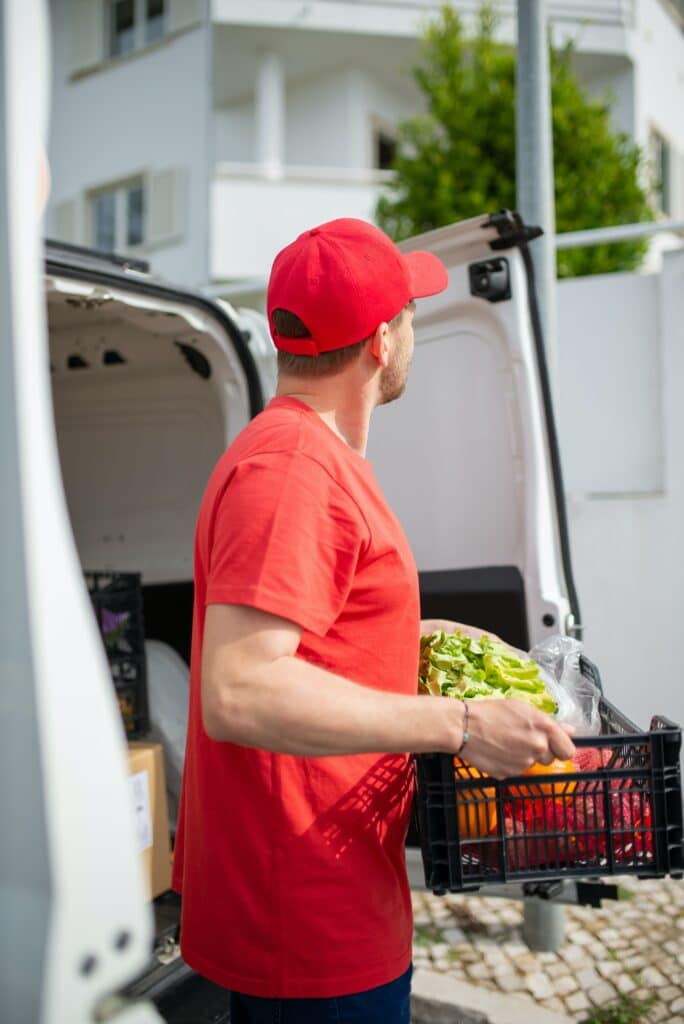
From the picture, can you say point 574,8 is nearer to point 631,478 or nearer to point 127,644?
point 631,478

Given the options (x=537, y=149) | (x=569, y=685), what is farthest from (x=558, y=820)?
(x=537, y=149)

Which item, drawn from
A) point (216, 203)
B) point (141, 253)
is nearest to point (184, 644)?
point (216, 203)

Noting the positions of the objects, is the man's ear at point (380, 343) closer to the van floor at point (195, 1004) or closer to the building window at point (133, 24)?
the van floor at point (195, 1004)

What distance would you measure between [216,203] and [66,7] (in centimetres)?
552

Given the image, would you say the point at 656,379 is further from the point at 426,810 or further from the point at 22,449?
the point at 22,449

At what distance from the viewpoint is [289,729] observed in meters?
1.42

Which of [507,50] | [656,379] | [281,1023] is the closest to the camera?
[281,1023]

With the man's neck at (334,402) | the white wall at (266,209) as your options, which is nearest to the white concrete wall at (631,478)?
the man's neck at (334,402)

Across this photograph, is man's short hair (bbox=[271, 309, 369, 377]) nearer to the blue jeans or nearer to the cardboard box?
the blue jeans

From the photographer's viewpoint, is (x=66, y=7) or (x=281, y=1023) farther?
(x=66, y=7)

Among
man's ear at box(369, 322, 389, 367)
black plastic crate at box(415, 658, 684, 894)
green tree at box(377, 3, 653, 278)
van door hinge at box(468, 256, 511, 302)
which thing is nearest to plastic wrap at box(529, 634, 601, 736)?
black plastic crate at box(415, 658, 684, 894)

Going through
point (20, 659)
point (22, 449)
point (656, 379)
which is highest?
point (656, 379)

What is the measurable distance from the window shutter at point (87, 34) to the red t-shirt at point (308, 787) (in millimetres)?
15656

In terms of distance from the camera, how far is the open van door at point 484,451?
284cm
